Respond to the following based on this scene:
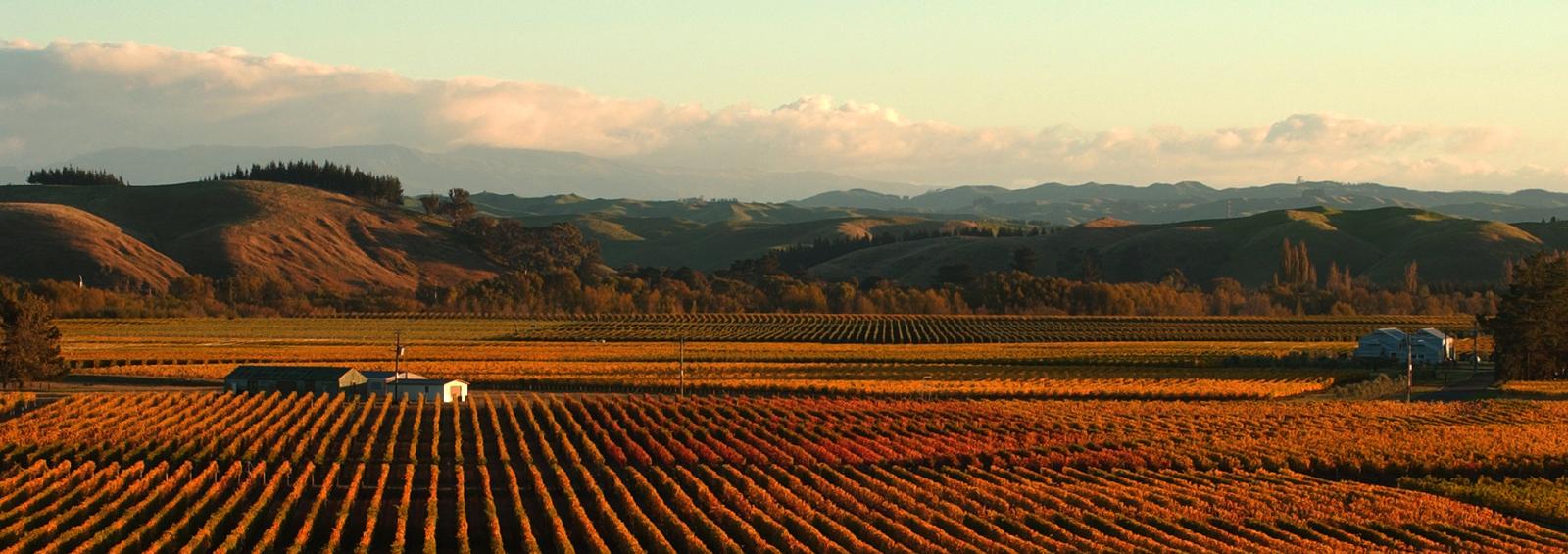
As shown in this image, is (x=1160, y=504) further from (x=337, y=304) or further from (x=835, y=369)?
(x=337, y=304)

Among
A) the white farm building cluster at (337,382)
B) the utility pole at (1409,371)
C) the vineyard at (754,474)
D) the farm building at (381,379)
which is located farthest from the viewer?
the utility pole at (1409,371)

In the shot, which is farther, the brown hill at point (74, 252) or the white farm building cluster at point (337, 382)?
the brown hill at point (74, 252)

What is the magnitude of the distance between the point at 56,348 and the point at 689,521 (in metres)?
48.5

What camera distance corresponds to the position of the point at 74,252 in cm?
15750

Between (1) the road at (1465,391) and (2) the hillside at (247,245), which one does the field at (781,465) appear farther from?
(2) the hillside at (247,245)

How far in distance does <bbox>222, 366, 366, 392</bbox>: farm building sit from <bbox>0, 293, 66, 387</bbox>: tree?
25.3 ft

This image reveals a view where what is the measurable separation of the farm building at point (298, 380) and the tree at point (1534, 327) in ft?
183

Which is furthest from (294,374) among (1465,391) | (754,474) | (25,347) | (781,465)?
(1465,391)

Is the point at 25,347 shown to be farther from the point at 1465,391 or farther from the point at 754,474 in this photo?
the point at 1465,391

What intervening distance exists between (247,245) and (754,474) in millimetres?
141488

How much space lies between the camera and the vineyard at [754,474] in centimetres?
3525

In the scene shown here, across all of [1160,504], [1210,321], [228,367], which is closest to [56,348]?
[228,367]

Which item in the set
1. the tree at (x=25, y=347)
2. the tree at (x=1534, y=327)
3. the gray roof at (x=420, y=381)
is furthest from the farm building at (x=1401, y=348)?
the tree at (x=25, y=347)

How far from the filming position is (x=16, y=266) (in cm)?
15425
